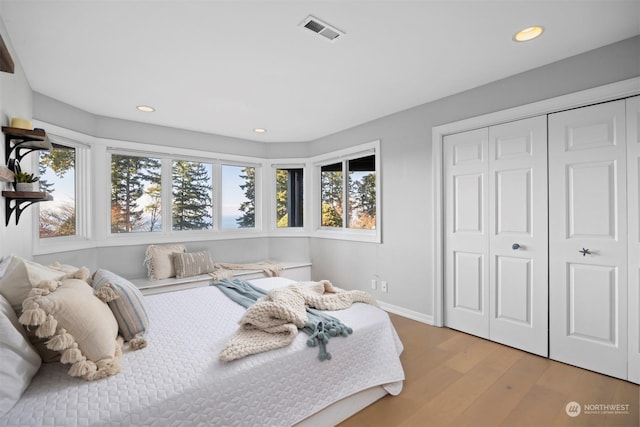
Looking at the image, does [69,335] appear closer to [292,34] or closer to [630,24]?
[292,34]

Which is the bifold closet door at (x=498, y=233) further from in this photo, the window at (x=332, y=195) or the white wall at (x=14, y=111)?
the white wall at (x=14, y=111)

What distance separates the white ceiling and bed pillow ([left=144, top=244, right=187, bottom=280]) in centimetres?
174

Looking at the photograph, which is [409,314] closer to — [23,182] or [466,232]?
[466,232]

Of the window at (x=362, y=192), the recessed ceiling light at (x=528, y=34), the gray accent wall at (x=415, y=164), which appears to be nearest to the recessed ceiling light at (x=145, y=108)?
the gray accent wall at (x=415, y=164)

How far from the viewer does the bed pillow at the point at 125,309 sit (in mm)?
1673

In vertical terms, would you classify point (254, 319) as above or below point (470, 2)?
below

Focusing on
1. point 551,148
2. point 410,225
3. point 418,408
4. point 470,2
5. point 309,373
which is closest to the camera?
point 309,373

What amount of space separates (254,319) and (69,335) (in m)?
0.86

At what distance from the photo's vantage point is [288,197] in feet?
16.8

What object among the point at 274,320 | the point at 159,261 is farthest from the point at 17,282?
the point at 159,261

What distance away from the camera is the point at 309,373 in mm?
1641

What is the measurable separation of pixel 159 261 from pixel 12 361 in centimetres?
277

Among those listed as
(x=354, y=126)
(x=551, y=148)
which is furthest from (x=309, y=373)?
(x=354, y=126)

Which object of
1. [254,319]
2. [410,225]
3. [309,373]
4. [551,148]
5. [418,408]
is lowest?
[418,408]
